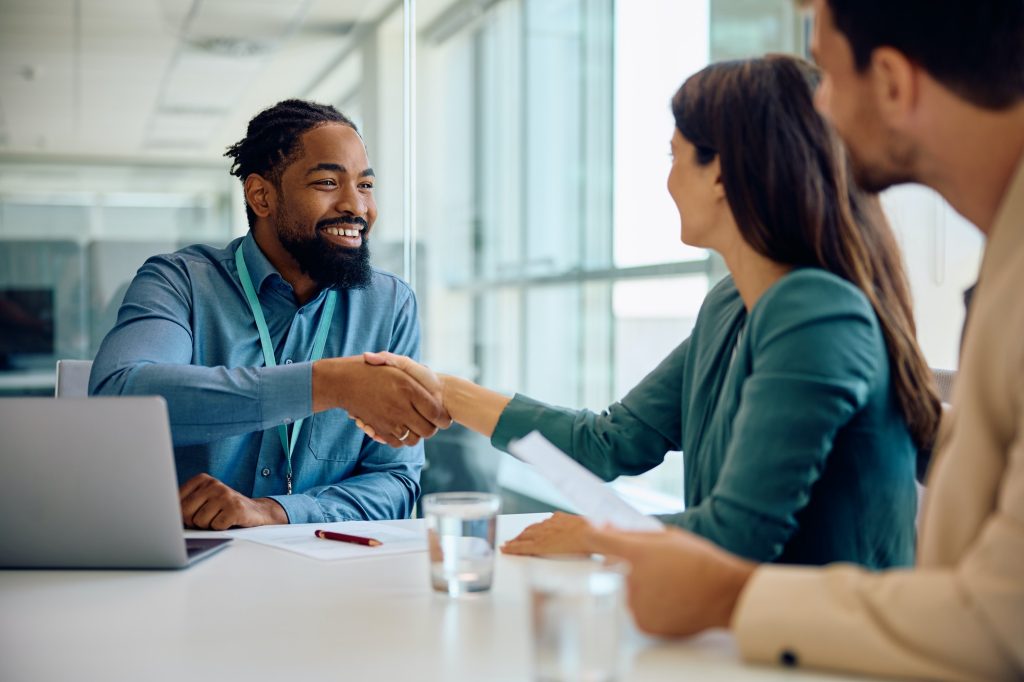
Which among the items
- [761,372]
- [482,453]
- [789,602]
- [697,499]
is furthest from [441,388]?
[482,453]

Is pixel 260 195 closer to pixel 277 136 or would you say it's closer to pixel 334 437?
pixel 277 136

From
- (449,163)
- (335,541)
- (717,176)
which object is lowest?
(335,541)

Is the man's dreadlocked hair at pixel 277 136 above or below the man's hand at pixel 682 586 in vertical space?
above

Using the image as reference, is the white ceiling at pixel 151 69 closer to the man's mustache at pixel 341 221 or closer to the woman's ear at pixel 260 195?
the woman's ear at pixel 260 195

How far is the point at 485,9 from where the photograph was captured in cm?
593

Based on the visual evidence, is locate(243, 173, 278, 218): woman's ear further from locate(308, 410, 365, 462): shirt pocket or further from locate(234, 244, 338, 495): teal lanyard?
locate(308, 410, 365, 462): shirt pocket

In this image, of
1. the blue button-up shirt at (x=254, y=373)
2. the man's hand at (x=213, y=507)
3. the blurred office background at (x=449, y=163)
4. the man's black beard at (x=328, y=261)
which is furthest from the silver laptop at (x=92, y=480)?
the blurred office background at (x=449, y=163)

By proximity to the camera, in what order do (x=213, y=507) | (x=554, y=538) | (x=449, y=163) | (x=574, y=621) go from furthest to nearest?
(x=449, y=163) < (x=213, y=507) < (x=554, y=538) < (x=574, y=621)

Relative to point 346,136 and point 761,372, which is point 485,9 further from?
point 761,372

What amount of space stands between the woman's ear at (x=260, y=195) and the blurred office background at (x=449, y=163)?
96cm

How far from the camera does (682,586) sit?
3.08 ft

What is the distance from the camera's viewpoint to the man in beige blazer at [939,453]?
83cm

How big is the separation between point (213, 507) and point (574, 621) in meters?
1.00

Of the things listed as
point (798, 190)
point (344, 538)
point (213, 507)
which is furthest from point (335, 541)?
point (798, 190)
